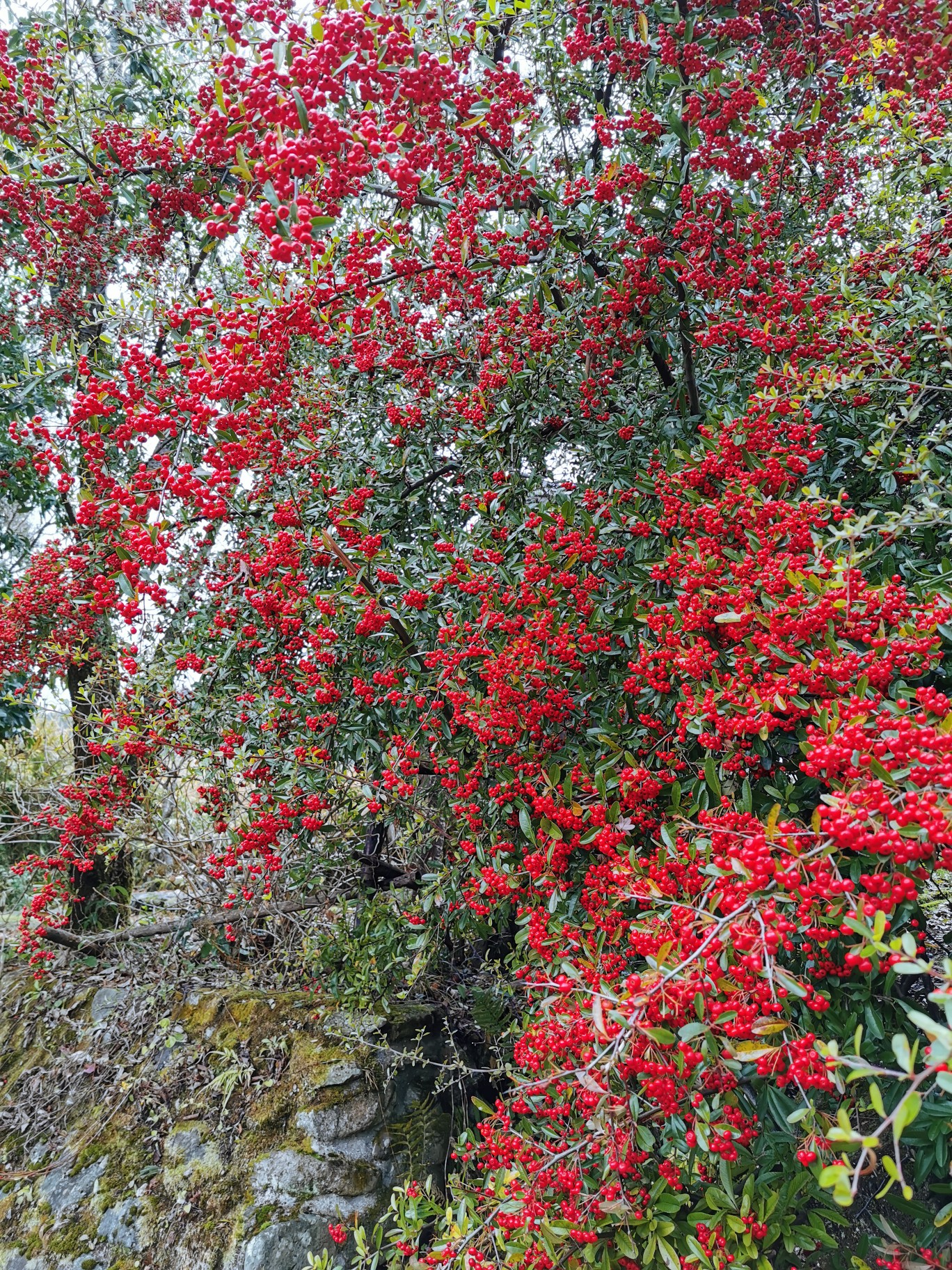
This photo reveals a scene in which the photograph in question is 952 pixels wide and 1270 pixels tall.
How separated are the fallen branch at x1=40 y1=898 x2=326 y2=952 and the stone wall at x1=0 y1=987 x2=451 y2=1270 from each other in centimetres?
46

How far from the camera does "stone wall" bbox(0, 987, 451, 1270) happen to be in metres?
3.09

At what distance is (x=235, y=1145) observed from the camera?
3.32m

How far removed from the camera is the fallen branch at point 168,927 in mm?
4035

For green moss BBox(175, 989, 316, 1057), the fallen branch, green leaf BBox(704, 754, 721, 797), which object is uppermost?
green leaf BBox(704, 754, 721, 797)

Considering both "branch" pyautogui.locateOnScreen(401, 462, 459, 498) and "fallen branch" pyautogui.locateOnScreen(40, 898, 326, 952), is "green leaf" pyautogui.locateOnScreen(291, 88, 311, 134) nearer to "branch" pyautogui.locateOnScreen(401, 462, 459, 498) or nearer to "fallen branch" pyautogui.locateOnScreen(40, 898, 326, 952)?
"branch" pyautogui.locateOnScreen(401, 462, 459, 498)

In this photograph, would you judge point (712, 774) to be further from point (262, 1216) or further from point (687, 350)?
point (262, 1216)

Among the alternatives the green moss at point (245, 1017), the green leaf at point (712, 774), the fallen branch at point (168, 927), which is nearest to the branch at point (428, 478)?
the green leaf at point (712, 774)

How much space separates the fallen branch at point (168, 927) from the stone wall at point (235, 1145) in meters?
0.46

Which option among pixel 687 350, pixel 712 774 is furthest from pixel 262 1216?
pixel 687 350

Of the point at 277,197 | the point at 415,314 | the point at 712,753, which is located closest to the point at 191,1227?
the point at 712,753

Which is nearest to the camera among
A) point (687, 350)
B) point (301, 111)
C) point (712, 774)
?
point (301, 111)

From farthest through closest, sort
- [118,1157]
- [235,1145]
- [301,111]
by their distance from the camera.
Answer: [118,1157] < [235,1145] < [301,111]

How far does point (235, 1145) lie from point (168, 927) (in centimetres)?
163

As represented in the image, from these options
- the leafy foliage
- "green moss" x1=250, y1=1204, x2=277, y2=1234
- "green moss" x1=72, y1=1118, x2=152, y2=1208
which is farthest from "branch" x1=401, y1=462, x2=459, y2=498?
"green moss" x1=72, y1=1118, x2=152, y2=1208
